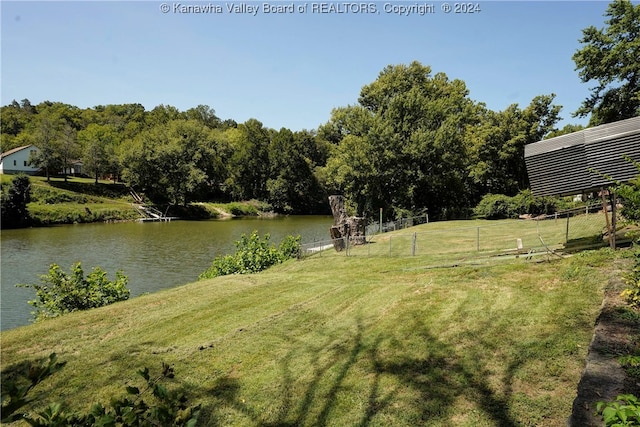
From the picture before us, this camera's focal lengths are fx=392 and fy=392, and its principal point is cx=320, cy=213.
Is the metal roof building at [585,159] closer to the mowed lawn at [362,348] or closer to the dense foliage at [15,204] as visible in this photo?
the mowed lawn at [362,348]

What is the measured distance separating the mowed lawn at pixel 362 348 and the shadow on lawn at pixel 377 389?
0.07 ft

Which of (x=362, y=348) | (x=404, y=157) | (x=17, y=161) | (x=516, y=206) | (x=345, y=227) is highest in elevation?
(x=17, y=161)

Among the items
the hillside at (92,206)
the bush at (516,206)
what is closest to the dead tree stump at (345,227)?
the bush at (516,206)

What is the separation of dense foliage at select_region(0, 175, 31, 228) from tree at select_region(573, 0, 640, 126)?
54397 millimetres

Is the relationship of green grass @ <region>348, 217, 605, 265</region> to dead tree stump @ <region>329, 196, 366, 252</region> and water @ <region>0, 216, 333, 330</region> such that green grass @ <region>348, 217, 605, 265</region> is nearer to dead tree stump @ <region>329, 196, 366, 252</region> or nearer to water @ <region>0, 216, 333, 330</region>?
dead tree stump @ <region>329, 196, 366, 252</region>

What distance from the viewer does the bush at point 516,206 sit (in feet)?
121

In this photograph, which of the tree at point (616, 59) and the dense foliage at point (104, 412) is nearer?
the dense foliage at point (104, 412)

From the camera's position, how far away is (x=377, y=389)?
5070 mm

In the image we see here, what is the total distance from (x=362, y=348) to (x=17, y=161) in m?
76.7

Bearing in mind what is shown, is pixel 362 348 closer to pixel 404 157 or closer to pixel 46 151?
pixel 404 157

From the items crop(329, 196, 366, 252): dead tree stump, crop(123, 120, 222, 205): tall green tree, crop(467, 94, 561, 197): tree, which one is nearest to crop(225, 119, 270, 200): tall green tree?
crop(123, 120, 222, 205): tall green tree

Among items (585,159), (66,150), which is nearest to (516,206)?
(585,159)

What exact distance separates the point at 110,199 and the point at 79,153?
53.1 feet

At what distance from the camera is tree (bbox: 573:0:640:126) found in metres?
25.7
